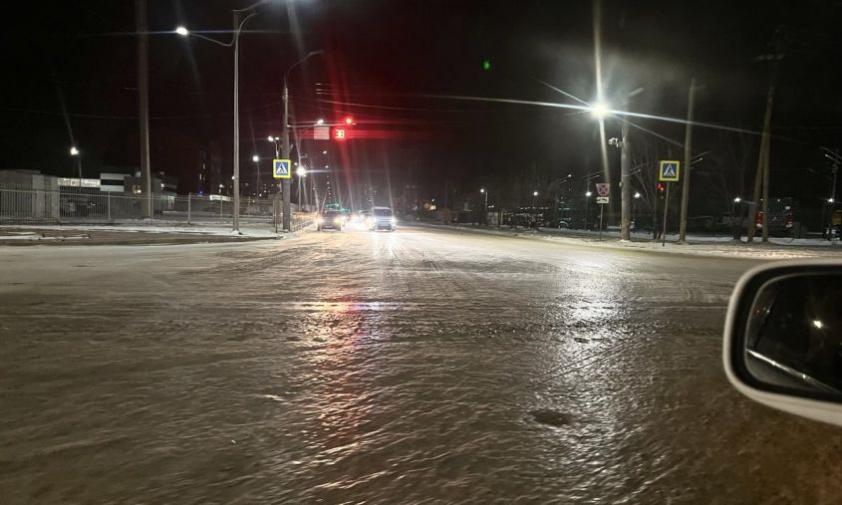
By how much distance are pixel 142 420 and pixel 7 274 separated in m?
11.3

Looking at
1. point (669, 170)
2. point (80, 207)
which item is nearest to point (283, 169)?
point (80, 207)

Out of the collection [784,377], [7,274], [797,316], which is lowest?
[7,274]

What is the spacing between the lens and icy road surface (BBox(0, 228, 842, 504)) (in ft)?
11.7

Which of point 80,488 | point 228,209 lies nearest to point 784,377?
point 80,488

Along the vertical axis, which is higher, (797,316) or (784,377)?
(797,316)

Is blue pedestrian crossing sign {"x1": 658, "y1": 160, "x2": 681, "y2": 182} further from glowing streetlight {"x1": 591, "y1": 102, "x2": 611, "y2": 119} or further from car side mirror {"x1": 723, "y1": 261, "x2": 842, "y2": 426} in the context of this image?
car side mirror {"x1": 723, "y1": 261, "x2": 842, "y2": 426}

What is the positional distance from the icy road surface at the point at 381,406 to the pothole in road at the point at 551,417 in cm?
2

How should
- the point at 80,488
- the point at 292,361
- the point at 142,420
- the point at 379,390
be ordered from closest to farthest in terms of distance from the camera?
the point at 80,488, the point at 142,420, the point at 379,390, the point at 292,361

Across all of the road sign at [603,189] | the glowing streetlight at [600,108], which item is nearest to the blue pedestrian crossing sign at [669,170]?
the glowing streetlight at [600,108]

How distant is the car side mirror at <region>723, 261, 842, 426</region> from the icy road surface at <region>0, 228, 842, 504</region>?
50.0 inches

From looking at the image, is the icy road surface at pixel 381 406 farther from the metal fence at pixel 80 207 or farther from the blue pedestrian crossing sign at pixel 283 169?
the metal fence at pixel 80 207

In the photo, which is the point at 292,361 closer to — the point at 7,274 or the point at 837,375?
the point at 837,375

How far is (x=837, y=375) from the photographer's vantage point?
2186mm

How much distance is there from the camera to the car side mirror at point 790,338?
7.25ft
